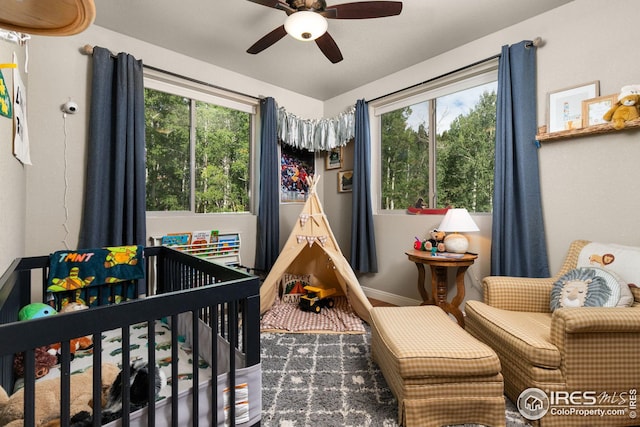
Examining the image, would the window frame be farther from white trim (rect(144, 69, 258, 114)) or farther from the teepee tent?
the teepee tent

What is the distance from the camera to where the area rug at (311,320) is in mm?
2531

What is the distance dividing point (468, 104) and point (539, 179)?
1002 millimetres

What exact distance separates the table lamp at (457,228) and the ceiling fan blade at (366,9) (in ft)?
5.20

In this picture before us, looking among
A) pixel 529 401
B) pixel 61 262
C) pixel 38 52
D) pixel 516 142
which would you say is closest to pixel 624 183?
pixel 516 142

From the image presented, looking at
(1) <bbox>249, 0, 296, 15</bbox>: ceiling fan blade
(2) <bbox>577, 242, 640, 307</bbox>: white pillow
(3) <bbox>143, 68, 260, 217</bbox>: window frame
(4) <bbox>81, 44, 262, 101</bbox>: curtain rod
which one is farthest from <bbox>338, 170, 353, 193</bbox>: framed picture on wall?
(2) <bbox>577, 242, 640, 307</bbox>: white pillow

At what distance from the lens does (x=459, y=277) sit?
2512mm

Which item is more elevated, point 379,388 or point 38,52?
point 38,52

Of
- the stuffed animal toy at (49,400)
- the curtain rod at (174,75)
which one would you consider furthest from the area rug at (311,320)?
the curtain rod at (174,75)

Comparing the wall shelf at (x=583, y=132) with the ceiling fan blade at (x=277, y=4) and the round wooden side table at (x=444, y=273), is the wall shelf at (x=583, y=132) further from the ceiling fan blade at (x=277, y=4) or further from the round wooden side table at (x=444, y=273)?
the ceiling fan blade at (x=277, y=4)

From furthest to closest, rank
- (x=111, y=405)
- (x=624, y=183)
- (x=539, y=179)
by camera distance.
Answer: (x=539, y=179)
(x=624, y=183)
(x=111, y=405)

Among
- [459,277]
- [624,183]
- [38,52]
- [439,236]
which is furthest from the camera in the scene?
[439,236]

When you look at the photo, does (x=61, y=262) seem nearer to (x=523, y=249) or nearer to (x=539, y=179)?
(x=523, y=249)

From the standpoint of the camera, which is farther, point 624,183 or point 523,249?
point 523,249

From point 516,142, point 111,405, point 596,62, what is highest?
point 596,62
